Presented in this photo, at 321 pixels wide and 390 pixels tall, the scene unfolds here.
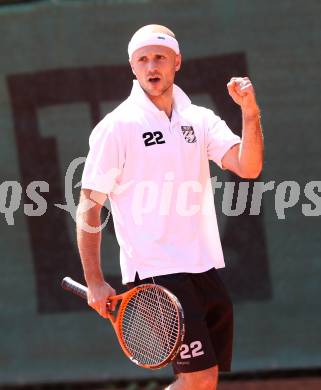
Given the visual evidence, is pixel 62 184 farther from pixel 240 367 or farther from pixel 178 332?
pixel 178 332

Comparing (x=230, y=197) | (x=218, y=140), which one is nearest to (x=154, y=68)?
(x=218, y=140)

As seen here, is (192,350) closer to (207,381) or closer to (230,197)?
(207,381)

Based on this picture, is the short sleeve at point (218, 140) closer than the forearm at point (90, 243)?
No

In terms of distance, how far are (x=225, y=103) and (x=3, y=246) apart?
1614mm

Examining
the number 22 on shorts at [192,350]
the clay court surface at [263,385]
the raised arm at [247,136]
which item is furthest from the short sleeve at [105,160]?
the clay court surface at [263,385]

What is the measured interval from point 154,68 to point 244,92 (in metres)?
0.41

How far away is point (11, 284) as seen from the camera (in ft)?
20.7

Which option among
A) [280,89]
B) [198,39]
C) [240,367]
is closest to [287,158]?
[280,89]

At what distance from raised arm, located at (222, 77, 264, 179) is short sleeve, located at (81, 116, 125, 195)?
514 millimetres

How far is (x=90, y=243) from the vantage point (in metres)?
4.27

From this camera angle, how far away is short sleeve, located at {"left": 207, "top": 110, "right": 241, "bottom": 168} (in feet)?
14.8

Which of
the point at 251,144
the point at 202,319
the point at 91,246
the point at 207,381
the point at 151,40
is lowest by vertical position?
the point at 207,381

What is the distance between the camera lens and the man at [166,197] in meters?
4.25

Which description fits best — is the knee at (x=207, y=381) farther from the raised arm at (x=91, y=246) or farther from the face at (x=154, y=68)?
the face at (x=154, y=68)
